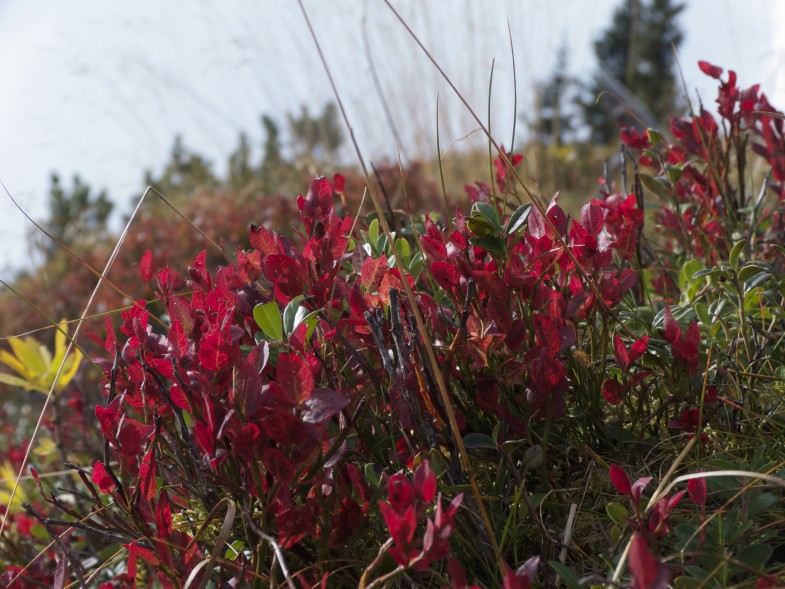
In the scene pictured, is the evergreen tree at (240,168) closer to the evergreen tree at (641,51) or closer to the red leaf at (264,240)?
the red leaf at (264,240)

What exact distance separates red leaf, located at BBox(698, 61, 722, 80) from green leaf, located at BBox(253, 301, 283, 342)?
1.15 metres

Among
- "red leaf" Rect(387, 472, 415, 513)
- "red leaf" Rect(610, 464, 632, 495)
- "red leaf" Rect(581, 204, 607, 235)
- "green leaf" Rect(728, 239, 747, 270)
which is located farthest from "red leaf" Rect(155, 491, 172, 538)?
"green leaf" Rect(728, 239, 747, 270)

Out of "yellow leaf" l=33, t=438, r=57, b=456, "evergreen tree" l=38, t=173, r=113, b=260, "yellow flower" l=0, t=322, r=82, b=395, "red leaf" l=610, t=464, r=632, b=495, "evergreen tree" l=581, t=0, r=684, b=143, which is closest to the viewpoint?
"red leaf" l=610, t=464, r=632, b=495

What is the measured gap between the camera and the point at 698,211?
5.62 ft

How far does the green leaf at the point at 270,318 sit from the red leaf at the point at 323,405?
11cm

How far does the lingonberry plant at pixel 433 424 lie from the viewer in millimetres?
905

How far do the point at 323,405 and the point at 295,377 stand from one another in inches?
1.8

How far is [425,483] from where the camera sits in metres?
0.81

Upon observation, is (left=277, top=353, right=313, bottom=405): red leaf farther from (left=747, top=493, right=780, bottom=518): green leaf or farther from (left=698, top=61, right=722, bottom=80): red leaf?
(left=698, top=61, right=722, bottom=80): red leaf

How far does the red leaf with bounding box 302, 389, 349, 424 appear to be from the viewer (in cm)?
89

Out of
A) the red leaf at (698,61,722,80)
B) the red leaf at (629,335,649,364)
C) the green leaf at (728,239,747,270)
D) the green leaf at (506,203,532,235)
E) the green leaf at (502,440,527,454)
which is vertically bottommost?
the green leaf at (502,440,527,454)

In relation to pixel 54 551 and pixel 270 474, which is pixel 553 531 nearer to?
pixel 270 474

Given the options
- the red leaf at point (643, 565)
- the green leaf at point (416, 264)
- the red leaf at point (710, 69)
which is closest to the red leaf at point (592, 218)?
the green leaf at point (416, 264)

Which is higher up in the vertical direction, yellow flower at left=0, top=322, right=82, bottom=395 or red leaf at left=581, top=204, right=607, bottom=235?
red leaf at left=581, top=204, right=607, bottom=235
